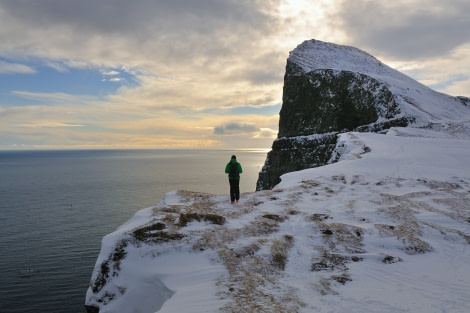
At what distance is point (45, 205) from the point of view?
83.9 metres

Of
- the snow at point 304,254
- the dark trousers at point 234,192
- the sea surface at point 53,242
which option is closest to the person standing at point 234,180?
the dark trousers at point 234,192

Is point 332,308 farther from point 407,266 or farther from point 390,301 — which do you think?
point 407,266

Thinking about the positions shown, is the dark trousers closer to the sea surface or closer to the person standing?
the person standing

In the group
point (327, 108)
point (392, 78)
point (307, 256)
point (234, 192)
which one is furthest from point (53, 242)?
point (392, 78)

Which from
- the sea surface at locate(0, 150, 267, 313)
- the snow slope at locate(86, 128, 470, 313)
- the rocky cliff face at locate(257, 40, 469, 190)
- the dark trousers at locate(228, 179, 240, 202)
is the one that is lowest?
the sea surface at locate(0, 150, 267, 313)

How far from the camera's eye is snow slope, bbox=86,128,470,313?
310 inches

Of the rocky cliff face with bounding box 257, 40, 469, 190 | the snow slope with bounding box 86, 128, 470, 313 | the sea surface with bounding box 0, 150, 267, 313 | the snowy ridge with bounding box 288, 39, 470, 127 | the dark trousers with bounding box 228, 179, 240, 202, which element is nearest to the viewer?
the snow slope with bounding box 86, 128, 470, 313

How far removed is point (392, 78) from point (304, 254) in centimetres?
9129

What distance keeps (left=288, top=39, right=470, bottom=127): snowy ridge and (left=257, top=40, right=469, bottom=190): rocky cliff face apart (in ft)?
0.99

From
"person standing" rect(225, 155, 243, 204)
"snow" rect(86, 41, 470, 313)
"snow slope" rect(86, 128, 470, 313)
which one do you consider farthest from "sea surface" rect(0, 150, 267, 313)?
"snow slope" rect(86, 128, 470, 313)

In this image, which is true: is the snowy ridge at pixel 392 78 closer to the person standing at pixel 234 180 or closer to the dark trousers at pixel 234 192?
the person standing at pixel 234 180

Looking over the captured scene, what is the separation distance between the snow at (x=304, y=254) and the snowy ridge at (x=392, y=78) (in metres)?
48.0

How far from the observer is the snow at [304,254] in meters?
7.92

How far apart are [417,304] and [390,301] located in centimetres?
59
